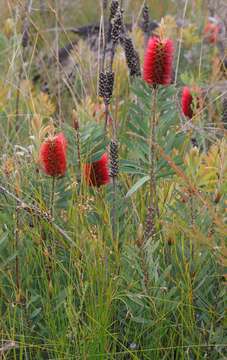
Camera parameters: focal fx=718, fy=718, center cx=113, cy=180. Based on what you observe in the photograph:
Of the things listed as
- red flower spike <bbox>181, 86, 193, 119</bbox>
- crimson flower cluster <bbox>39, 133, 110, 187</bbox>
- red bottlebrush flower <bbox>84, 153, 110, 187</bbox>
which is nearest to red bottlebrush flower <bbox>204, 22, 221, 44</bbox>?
red flower spike <bbox>181, 86, 193, 119</bbox>

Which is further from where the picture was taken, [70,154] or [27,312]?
[70,154]

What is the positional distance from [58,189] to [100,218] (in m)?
0.16

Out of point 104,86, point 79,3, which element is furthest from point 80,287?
point 79,3

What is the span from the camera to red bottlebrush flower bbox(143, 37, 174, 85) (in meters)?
→ 1.84

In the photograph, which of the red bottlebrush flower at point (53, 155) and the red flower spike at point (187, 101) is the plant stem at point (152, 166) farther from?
the red flower spike at point (187, 101)

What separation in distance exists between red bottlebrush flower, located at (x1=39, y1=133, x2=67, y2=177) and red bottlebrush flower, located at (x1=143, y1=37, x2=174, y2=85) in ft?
0.93

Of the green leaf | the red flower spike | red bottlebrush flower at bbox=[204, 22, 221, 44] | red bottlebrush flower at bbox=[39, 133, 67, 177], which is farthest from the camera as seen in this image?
red bottlebrush flower at bbox=[204, 22, 221, 44]

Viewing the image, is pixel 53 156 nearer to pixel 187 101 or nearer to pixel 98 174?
pixel 98 174

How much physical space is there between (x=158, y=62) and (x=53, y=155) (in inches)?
14.2

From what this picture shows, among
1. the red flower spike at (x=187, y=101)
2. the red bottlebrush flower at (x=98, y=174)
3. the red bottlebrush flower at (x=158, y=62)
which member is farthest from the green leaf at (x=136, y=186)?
the red flower spike at (x=187, y=101)

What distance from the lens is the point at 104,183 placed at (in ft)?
6.97

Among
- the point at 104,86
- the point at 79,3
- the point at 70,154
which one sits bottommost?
the point at 79,3

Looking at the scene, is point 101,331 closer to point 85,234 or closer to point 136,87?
point 85,234

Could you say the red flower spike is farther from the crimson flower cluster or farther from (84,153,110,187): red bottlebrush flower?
the crimson flower cluster
